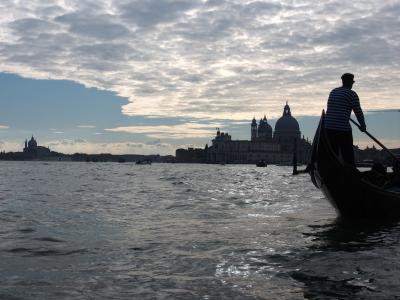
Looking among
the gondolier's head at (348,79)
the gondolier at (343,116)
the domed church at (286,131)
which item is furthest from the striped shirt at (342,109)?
the domed church at (286,131)

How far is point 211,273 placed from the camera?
5.16m

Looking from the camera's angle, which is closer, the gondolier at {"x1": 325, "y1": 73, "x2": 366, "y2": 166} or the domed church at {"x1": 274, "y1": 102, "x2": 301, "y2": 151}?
the gondolier at {"x1": 325, "y1": 73, "x2": 366, "y2": 166}

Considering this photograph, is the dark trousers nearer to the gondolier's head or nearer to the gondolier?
the gondolier

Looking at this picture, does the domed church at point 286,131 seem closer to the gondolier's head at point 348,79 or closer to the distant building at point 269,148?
the distant building at point 269,148

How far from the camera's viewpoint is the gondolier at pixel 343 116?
30.8ft

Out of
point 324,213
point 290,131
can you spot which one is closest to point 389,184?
point 324,213

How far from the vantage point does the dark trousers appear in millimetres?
9398

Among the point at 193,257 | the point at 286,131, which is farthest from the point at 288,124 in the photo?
the point at 193,257

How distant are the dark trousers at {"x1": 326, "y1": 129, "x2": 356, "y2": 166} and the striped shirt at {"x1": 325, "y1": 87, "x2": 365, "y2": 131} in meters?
0.08

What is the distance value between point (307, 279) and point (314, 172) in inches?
224

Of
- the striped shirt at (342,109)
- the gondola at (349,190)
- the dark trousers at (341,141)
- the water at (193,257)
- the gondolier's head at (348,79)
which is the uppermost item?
the gondolier's head at (348,79)

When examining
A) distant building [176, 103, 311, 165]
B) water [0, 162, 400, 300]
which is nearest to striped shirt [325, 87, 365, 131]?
water [0, 162, 400, 300]

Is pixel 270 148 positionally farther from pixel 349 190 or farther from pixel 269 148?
pixel 349 190

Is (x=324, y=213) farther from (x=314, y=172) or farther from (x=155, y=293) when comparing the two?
(x=155, y=293)
